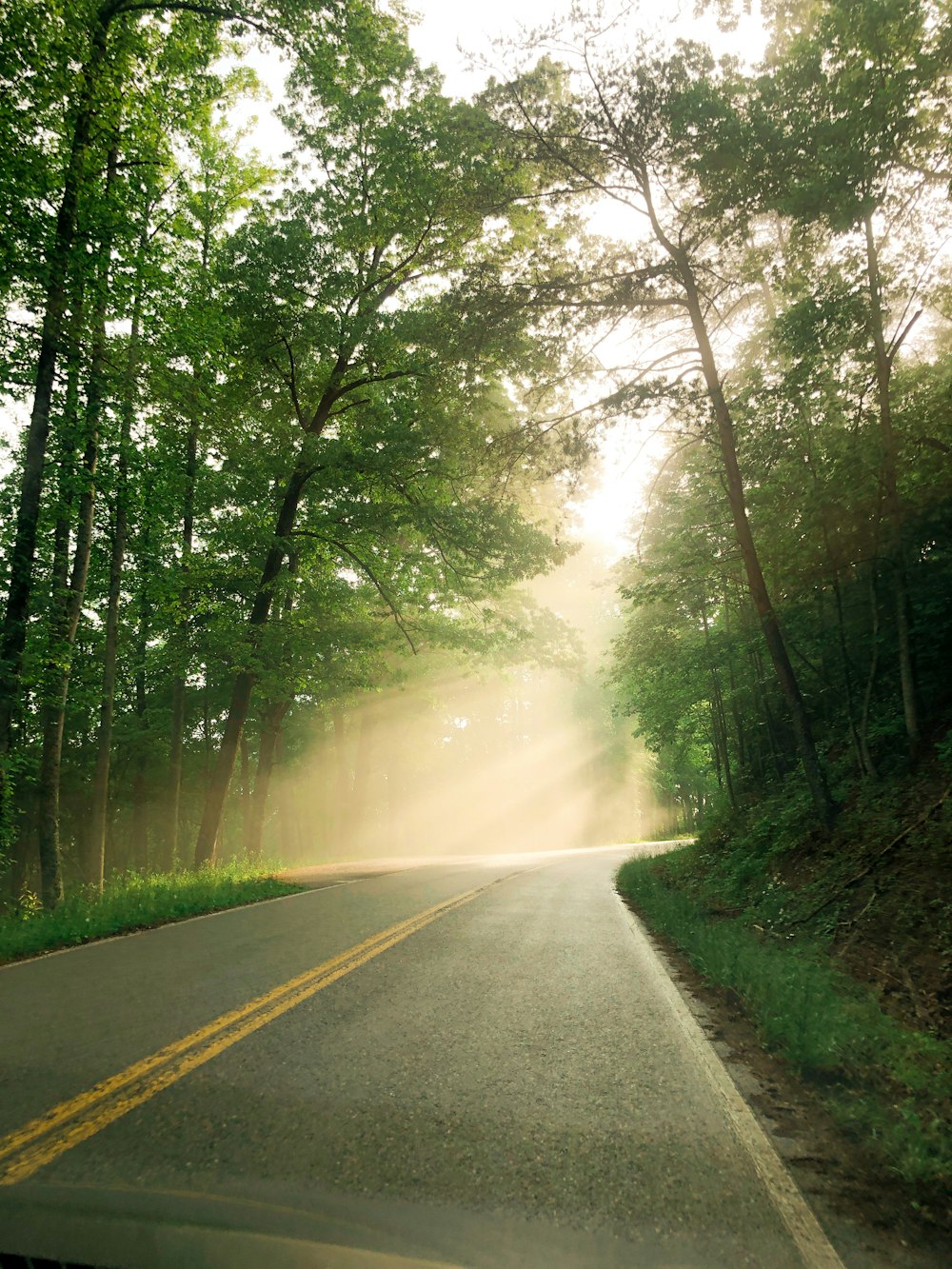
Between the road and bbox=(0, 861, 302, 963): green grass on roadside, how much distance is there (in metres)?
1.36

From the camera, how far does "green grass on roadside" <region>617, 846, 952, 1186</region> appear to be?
3023 millimetres

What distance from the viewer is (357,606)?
17812 mm

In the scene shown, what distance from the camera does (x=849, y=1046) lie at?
398 cm

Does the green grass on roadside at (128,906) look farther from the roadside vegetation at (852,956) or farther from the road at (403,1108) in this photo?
the roadside vegetation at (852,956)

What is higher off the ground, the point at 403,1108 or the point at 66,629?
the point at 66,629

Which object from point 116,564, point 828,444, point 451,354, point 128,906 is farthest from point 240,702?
point 828,444

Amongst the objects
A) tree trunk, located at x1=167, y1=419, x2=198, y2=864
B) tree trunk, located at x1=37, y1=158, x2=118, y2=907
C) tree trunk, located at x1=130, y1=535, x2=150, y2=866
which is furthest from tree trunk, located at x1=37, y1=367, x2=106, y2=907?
tree trunk, located at x1=167, y1=419, x2=198, y2=864

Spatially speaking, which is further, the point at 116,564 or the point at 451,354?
the point at 116,564

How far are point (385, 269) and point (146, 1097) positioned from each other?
54.6 feet

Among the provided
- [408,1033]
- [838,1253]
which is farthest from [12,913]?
[838,1253]

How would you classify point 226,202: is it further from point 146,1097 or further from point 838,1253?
point 838,1253

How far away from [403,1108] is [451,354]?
10.2 metres

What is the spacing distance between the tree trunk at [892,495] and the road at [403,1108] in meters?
5.02

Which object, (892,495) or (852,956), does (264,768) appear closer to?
(892,495)
